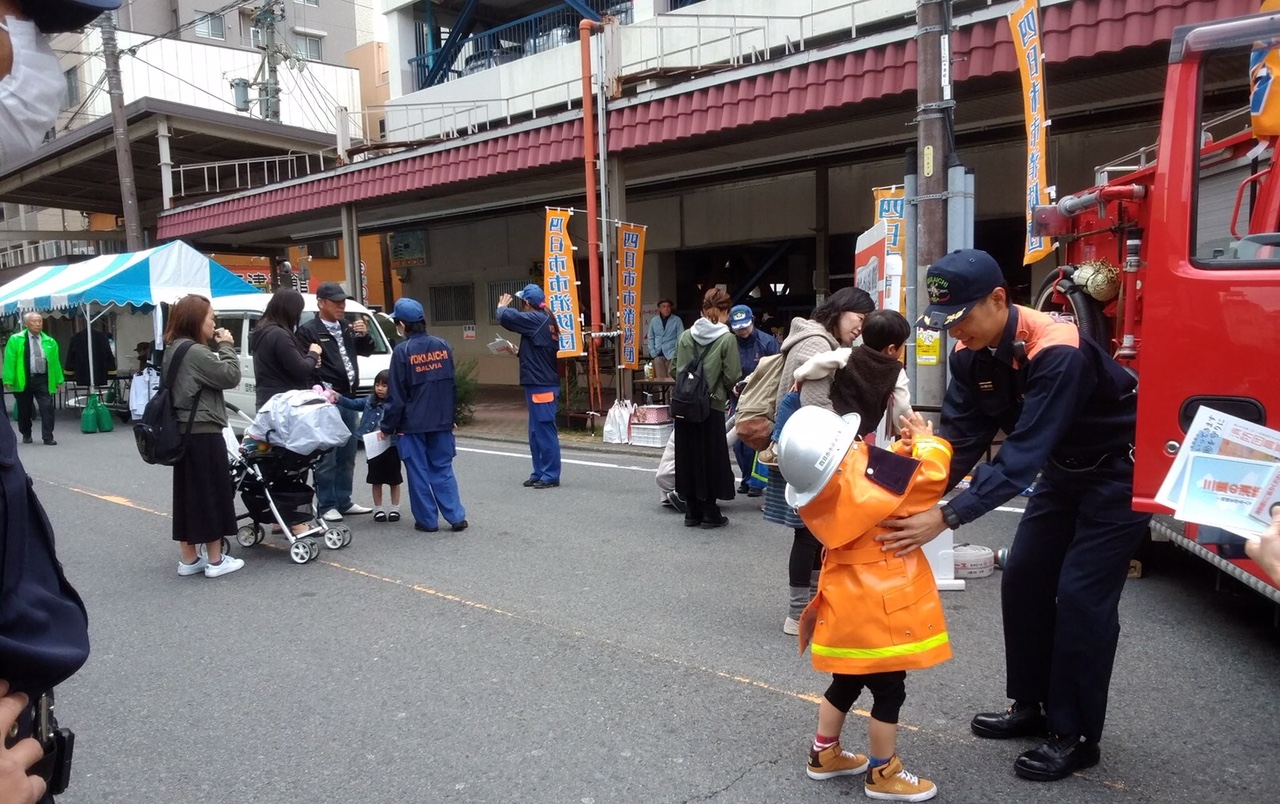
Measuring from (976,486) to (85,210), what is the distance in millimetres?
29979

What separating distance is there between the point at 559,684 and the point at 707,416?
9.81ft

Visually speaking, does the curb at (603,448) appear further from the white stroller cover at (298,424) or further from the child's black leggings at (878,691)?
the child's black leggings at (878,691)

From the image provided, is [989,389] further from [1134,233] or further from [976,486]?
[1134,233]

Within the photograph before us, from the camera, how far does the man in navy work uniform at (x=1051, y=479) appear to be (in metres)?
2.81

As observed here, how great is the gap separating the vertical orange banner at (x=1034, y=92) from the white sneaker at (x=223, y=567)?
602 centimetres

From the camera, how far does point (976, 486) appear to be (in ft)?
9.20

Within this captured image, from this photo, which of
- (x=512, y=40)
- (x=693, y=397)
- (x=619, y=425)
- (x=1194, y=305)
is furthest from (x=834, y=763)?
(x=512, y=40)

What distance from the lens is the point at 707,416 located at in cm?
666

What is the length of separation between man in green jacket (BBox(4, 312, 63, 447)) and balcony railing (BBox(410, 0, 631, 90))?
431 inches

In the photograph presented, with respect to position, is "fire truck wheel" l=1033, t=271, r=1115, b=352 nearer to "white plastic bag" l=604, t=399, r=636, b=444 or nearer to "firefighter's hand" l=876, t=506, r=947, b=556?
"firefighter's hand" l=876, t=506, r=947, b=556

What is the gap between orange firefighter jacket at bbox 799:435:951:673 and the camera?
108 inches

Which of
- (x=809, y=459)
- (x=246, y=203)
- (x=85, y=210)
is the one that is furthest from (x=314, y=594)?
(x=85, y=210)

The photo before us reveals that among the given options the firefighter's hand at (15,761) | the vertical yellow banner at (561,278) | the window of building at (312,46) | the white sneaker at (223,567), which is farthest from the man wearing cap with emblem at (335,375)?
the window of building at (312,46)

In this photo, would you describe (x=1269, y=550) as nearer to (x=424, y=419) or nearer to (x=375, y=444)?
(x=424, y=419)
